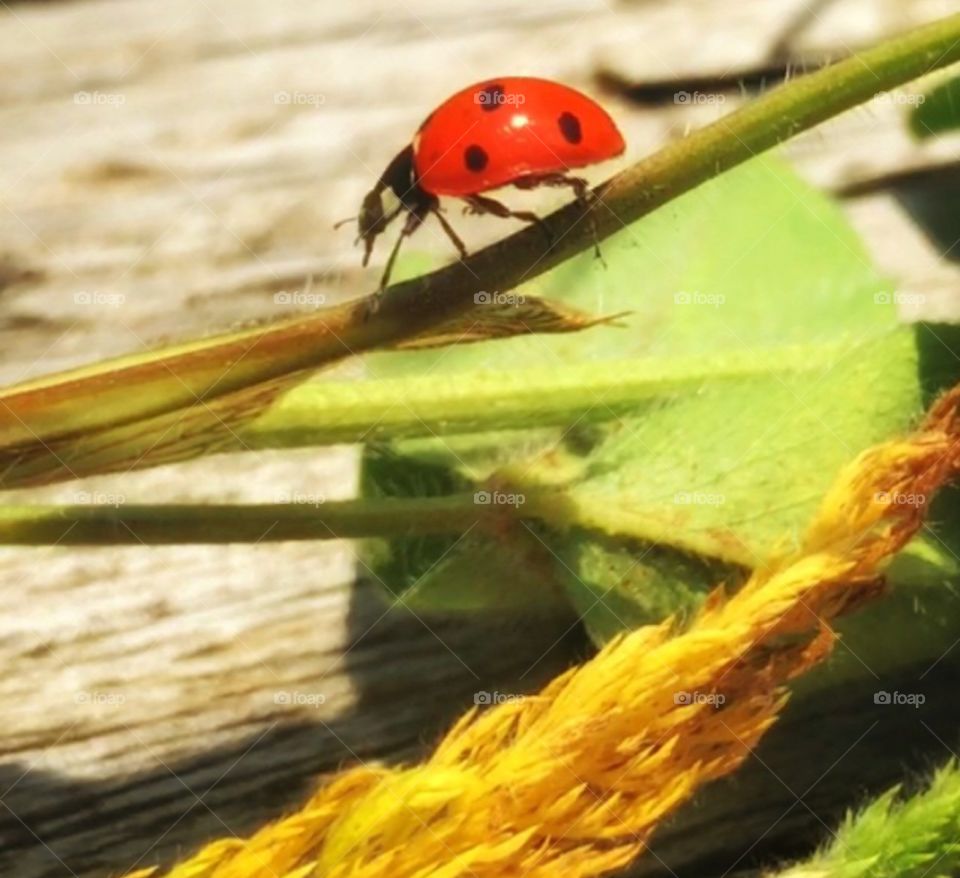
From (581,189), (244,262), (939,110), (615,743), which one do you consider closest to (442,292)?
(581,189)

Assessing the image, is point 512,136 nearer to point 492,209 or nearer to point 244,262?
point 492,209

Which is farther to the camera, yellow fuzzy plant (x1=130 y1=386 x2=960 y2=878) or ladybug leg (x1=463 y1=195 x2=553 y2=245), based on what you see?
ladybug leg (x1=463 y1=195 x2=553 y2=245)

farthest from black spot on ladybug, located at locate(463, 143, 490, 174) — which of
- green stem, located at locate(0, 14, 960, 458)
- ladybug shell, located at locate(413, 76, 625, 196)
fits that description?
green stem, located at locate(0, 14, 960, 458)

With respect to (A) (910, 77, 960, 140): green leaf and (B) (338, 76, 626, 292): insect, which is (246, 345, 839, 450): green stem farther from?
(A) (910, 77, 960, 140): green leaf

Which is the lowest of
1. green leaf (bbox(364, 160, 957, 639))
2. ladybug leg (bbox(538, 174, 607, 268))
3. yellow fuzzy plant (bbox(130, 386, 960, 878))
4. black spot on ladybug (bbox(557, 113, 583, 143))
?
yellow fuzzy plant (bbox(130, 386, 960, 878))

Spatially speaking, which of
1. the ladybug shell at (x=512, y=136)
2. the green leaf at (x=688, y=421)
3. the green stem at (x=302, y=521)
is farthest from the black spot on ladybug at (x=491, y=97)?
the green stem at (x=302, y=521)

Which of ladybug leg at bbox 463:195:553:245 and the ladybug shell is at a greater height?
the ladybug shell

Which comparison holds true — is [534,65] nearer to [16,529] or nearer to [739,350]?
[739,350]

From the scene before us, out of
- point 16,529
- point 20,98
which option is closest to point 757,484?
point 16,529

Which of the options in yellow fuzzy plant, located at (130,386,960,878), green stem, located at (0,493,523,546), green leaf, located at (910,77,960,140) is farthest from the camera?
green leaf, located at (910,77,960,140)
